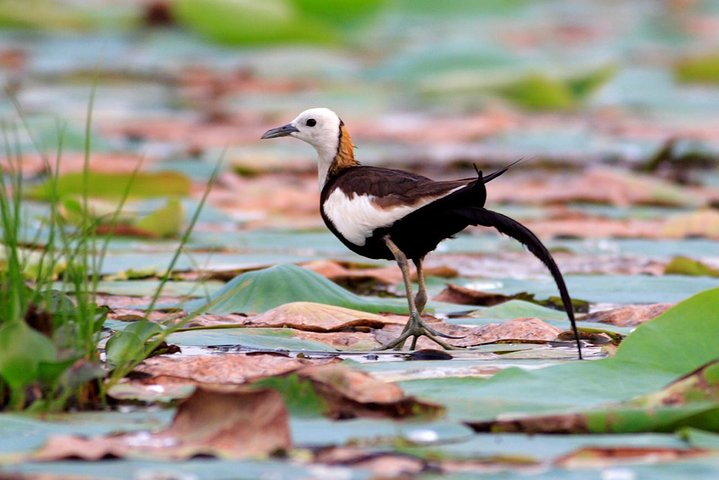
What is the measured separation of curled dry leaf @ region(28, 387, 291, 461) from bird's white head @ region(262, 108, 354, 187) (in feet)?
5.69

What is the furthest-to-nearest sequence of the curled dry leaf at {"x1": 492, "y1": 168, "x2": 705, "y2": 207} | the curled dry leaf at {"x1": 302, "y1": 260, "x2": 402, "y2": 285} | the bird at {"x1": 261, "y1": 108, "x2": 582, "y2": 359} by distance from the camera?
1. the curled dry leaf at {"x1": 492, "y1": 168, "x2": 705, "y2": 207}
2. the curled dry leaf at {"x1": 302, "y1": 260, "x2": 402, "y2": 285}
3. the bird at {"x1": 261, "y1": 108, "x2": 582, "y2": 359}

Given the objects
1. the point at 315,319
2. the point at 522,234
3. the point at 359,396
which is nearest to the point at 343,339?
the point at 315,319

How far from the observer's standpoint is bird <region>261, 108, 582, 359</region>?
3.26 metres

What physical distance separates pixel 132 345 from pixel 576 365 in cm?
90

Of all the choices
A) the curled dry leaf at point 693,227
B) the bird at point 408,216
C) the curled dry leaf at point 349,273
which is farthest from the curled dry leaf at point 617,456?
the curled dry leaf at point 693,227

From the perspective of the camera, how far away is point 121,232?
18.2ft

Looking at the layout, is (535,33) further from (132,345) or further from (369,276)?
(132,345)

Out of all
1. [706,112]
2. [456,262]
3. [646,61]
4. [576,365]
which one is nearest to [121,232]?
[456,262]

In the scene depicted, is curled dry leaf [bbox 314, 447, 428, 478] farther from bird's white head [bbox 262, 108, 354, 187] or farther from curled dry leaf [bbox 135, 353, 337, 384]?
bird's white head [bbox 262, 108, 354, 187]

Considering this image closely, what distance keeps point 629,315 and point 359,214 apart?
824mm

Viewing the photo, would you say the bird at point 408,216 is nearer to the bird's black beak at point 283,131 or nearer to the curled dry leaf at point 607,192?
the bird's black beak at point 283,131

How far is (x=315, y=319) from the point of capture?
3473mm

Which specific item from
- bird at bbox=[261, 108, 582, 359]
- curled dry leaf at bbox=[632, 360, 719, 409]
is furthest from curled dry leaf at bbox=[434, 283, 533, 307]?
curled dry leaf at bbox=[632, 360, 719, 409]

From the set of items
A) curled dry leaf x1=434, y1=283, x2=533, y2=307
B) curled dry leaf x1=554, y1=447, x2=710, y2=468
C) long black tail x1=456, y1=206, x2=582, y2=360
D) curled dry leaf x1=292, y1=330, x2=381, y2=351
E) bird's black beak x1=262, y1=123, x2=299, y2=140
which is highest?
bird's black beak x1=262, y1=123, x2=299, y2=140
